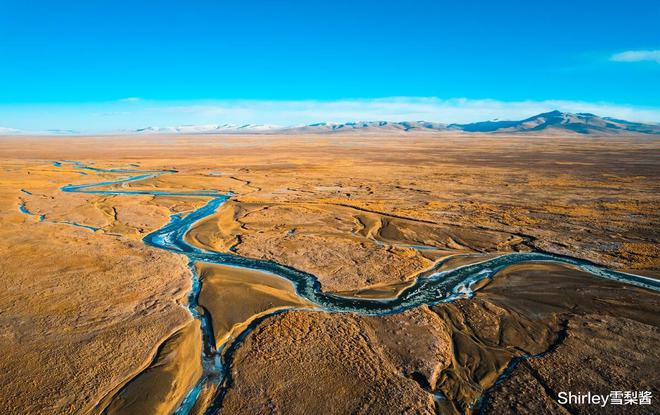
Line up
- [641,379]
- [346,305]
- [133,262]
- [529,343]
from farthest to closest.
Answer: [133,262] → [346,305] → [529,343] → [641,379]

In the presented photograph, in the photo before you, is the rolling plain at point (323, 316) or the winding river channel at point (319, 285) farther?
the winding river channel at point (319, 285)

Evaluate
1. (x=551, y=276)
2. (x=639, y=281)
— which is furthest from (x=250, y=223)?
(x=639, y=281)

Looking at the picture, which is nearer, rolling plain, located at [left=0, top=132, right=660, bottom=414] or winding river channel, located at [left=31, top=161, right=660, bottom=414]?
rolling plain, located at [left=0, top=132, right=660, bottom=414]

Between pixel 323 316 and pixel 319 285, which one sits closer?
pixel 323 316

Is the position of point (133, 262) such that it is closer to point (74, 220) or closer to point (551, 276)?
point (74, 220)

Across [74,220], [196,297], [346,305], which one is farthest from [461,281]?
[74,220]

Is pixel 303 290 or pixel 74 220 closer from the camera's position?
pixel 303 290

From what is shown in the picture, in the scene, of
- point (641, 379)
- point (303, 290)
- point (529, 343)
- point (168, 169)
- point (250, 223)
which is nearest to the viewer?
point (641, 379)

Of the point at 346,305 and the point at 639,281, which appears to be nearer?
the point at 346,305

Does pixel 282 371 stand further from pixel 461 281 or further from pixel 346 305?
pixel 461 281

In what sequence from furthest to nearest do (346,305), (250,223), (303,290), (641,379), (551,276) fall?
1. (250,223)
2. (551,276)
3. (303,290)
4. (346,305)
5. (641,379)
